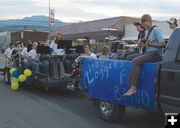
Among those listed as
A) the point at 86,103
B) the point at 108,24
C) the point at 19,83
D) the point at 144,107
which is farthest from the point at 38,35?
the point at 144,107

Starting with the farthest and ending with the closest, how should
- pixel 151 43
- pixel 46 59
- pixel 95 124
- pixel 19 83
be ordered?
1. pixel 19 83
2. pixel 46 59
3. pixel 95 124
4. pixel 151 43

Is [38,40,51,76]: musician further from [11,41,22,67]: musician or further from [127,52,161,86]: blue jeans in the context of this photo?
[127,52,161,86]: blue jeans

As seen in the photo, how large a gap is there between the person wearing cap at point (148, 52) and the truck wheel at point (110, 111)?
79cm

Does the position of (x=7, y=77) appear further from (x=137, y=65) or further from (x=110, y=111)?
(x=137, y=65)

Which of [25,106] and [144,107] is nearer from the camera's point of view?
[144,107]

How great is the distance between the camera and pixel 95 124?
7.93 metres

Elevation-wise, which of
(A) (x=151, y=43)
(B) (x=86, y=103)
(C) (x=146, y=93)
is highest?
(A) (x=151, y=43)

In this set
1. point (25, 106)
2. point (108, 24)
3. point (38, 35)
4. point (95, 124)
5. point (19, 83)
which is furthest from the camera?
point (38, 35)

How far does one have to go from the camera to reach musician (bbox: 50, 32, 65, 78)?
1227 cm

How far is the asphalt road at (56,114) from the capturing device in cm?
791

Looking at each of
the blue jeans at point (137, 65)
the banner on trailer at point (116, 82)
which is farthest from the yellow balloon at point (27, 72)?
the blue jeans at point (137, 65)

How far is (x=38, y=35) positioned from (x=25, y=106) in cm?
4633

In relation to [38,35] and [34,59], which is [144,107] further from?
[38,35]

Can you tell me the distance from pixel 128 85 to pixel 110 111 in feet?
3.20
